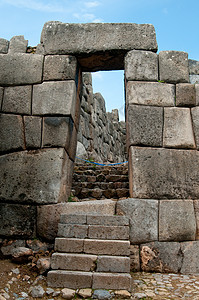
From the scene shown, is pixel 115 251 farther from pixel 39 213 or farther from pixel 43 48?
pixel 43 48

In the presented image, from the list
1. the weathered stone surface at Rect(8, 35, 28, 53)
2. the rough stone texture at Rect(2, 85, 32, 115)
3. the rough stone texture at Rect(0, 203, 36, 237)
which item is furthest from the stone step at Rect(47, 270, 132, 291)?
the weathered stone surface at Rect(8, 35, 28, 53)

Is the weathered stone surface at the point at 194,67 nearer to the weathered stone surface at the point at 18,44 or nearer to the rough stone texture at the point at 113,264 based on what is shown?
the weathered stone surface at the point at 18,44

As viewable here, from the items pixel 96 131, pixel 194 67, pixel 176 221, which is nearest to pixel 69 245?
pixel 176 221

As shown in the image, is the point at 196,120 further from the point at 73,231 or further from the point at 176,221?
the point at 73,231

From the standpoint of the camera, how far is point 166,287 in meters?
2.64

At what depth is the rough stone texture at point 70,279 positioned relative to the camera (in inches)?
98.0

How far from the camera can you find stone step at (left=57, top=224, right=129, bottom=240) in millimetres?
2895

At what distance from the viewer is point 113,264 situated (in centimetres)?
262

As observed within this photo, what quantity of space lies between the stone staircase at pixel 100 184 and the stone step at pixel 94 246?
1325mm

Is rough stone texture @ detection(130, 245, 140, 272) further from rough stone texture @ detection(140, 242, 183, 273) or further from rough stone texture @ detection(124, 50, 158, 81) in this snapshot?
rough stone texture @ detection(124, 50, 158, 81)

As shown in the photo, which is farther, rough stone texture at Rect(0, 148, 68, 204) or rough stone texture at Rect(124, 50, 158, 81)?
rough stone texture at Rect(124, 50, 158, 81)

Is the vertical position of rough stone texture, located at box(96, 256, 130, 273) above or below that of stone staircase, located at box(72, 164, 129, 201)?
below

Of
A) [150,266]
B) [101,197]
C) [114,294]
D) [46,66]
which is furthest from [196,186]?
[46,66]

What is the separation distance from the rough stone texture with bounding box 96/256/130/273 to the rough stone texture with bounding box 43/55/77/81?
2.82 meters
